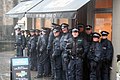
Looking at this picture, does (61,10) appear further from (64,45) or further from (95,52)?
(95,52)

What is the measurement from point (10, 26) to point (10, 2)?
2.42 meters

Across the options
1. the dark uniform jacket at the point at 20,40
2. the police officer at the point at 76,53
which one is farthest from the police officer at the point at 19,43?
the police officer at the point at 76,53

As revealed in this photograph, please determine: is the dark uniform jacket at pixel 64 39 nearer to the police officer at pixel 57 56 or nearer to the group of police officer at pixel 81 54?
the group of police officer at pixel 81 54

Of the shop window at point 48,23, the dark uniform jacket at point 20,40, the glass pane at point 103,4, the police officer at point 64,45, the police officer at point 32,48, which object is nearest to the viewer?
the police officer at point 64,45

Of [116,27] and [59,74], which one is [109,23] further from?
[59,74]

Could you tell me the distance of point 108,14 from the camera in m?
11.8

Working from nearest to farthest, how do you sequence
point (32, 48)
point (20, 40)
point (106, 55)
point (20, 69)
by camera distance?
point (20, 69) < point (106, 55) < point (32, 48) < point (20, 40)

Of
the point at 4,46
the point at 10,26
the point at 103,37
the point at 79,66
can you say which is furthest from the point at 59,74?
the point at 10,26

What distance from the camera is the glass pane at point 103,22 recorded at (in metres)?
11.8

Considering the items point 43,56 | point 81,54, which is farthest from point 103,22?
point 43,56

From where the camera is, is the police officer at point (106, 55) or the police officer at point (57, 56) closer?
the police officer at point (106, 55)

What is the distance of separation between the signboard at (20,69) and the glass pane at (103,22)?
3408mm

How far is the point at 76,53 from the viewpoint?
10359mm

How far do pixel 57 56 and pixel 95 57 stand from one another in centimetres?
188
